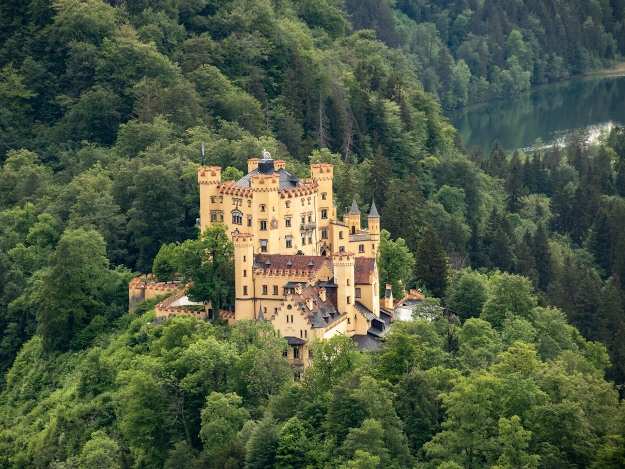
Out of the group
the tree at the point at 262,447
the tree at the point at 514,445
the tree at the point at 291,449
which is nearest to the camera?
the tree at the point at 514,445

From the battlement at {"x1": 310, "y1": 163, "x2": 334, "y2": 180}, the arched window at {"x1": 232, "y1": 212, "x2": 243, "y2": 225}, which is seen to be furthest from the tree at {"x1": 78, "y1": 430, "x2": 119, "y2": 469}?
the battlement at {"x1": 310, "y1": 163, "x2": 334, "y2": 180}

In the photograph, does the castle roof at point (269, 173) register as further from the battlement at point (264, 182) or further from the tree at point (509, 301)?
the tree at point (509, 301)

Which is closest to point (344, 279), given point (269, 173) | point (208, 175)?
point (269, 173)

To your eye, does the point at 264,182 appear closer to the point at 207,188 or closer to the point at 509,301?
the point at 207,188

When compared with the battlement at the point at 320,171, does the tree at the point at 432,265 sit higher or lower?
lower

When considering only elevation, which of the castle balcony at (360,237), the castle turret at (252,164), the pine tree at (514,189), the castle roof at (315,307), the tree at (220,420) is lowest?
the tree at (220,420)

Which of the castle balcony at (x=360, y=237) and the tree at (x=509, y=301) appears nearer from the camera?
the tree at (x=509, y=301)

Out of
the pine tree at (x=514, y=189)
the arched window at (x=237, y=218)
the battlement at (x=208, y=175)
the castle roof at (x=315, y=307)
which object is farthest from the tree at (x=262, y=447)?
the pine tree at (x=514, y=189)

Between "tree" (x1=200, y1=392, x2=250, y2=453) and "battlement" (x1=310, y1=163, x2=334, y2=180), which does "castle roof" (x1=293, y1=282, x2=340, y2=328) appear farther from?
"battlement" (x1=310, y1=163, x2=334, y2=180)
